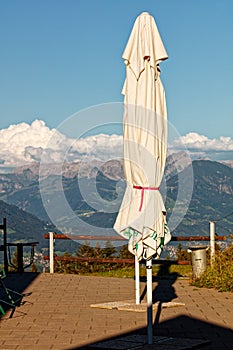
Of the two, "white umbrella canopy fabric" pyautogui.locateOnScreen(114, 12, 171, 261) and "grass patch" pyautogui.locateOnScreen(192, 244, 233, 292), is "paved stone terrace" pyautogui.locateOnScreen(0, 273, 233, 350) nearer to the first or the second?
"grass patch" pyautogui.locateOnScreen(192, 244, 233, 292)

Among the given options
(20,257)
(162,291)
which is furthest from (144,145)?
(20,257)

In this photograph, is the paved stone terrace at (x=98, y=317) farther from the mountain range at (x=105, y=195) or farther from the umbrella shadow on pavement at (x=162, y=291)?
the mountain range at (x=105, y=195)

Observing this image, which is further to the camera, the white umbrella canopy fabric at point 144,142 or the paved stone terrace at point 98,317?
the paved stone terrace at point 98,317

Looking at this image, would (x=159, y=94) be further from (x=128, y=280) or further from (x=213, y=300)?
(x=128, y=280)

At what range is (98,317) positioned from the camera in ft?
28.4

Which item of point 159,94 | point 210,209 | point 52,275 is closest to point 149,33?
point 159,94

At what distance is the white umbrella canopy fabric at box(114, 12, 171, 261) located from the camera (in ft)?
22.1

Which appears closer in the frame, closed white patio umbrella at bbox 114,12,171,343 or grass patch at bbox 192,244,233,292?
closed white patio umbrella at bbox 114,12,171,343

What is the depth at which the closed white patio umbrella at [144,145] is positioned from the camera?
6.74 meters

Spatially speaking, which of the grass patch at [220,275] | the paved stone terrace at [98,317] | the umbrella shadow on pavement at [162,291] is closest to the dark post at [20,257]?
the paved stone terrace at [98,317]

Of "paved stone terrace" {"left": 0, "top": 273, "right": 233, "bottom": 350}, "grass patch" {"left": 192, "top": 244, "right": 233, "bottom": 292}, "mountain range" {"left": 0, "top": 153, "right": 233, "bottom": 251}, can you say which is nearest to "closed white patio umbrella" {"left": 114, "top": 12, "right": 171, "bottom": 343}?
"paved stone terrace" {"left": 0, "top": 273, "right": 233, "bottom": 350}

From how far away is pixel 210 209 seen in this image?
316 ft

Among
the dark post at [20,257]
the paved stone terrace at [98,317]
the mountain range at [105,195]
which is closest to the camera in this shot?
the paved stone terrace at [98,317]

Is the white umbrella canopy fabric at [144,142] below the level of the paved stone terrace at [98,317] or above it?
above
